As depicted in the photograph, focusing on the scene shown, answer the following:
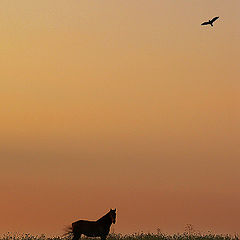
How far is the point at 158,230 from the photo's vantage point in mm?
35750

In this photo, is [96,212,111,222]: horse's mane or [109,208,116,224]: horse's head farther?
[96,212,111,222]: horse's mane

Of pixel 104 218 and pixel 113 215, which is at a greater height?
pixel 113 215

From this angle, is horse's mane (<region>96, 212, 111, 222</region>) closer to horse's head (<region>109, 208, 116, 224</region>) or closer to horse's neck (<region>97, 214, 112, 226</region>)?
horse's neck (<region>97, 214, 112, 226</region>)

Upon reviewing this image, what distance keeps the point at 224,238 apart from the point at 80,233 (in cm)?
780

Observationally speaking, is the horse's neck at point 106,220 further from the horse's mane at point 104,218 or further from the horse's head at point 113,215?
the horse's head at point 113,215

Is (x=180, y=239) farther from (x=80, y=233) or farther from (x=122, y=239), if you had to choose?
(x=80, y=233)

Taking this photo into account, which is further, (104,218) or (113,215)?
(104,218)

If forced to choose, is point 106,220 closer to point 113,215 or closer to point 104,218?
point 104,218

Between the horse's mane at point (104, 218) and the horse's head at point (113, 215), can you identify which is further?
the horse's mane at point (104, 218)

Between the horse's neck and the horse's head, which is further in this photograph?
the horse's neck

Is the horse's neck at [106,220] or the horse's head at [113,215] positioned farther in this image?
the horse's neck at [106,220]

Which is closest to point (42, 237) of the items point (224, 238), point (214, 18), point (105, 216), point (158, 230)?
point (105, 216)

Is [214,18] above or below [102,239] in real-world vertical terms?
above

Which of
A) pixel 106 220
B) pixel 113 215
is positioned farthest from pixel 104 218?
pixel 113 215
